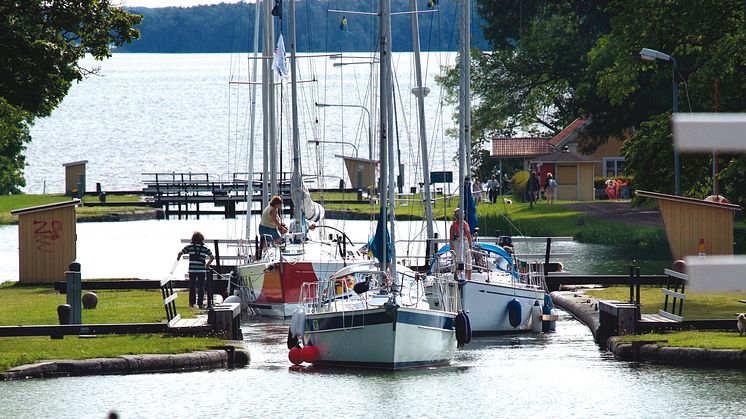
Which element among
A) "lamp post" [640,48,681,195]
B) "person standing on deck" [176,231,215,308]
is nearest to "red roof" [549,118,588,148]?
"lamp post" [640,48,681,195]

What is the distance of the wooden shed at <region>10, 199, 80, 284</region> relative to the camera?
36.8m

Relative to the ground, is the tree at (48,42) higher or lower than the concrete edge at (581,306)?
higher

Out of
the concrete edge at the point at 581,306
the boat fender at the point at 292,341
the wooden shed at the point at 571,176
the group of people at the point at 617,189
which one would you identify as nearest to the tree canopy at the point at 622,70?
the group of people at the point at 617,189

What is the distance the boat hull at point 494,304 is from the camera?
29.4 m

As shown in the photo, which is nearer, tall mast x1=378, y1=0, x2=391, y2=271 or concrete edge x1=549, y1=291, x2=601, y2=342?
tall mast x1=378, y1=0, x2=391, y2=271

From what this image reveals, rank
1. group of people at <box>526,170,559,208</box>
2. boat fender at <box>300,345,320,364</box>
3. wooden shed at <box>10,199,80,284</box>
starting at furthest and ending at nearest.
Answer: group of people at <box>526,170,559,208</box>
wooden shed at <box>10,199,80,284</box>
boat fender at <box>300,345,320,364</box>

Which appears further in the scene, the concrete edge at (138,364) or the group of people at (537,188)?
the group of people at (537,188)

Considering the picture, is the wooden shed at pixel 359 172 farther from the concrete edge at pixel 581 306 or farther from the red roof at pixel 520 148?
the concrete edge at pixel 581 306

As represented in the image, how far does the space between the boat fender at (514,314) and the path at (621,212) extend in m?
28.7

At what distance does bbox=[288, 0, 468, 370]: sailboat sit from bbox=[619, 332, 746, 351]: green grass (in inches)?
135

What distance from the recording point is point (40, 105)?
26906 millimetres

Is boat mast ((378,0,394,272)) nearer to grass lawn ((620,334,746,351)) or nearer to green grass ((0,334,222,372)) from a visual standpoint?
green grass ((0,334,222,372))

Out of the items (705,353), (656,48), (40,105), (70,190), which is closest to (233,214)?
(70,190)

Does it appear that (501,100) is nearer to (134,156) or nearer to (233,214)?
(233,214)
